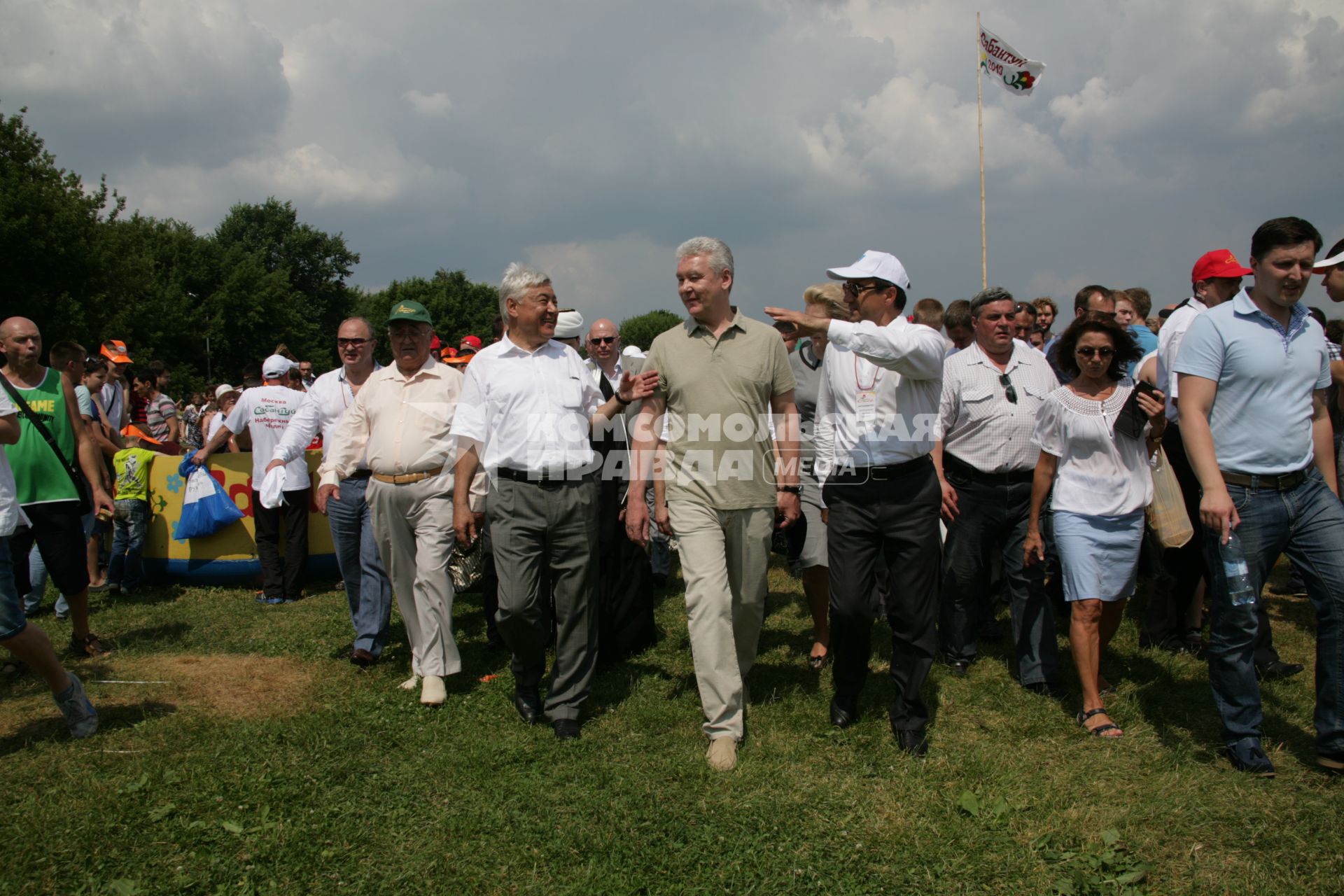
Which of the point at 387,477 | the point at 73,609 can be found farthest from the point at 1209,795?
the point at 73,609

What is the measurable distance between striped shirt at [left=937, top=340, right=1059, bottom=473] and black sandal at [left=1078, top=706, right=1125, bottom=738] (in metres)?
1.33

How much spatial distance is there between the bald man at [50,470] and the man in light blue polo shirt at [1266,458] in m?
6.00

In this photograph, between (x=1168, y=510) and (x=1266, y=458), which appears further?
(x=1168, y=510)

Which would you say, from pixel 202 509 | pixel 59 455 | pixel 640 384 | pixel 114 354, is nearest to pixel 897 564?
pixel 640 384

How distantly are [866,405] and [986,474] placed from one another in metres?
1.18

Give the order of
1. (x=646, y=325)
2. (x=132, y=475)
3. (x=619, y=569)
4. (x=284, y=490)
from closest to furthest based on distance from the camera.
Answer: (x=619, y=569) → (x=284, y=490) → (x=132, y=475) → (x=646, y=325)

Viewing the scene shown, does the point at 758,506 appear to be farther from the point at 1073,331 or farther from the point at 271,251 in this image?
the point at 271,251

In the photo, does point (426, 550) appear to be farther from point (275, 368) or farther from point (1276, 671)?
point (1276, 671)

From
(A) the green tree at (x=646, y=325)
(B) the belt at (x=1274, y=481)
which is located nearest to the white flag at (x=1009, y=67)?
(B) the belt at (x=1274, y=481)

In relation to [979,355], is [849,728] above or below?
below

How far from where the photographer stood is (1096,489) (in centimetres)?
430

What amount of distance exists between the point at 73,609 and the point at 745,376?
465 centimetres

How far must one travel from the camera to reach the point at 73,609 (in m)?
5.66

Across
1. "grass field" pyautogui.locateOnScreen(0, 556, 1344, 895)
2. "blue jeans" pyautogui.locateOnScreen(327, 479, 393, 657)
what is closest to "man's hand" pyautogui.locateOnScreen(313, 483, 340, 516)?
"blue jeans" pyautogui.locateOnScreen(327, 479, 393, 657)
